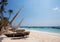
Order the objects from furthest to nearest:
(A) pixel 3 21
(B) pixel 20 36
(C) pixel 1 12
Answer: (B) pixel 20 36 → (C) pixel 1 12 → (A) pixel 3 21

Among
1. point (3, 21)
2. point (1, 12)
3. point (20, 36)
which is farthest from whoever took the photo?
point (20, 36)

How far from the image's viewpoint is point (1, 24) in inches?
202

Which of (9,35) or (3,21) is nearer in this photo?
(3,21)

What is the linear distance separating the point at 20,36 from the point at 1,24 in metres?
13.6

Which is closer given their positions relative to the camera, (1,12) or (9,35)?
(1,12)

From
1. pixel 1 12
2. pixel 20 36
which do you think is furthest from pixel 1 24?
pixel 20 36

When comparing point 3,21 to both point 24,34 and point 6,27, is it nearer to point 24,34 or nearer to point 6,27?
point 6,27

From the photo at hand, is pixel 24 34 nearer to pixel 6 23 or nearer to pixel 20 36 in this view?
pixel 20 36

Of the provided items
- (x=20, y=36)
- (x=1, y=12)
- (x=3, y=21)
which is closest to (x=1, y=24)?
(x=3, y=21)

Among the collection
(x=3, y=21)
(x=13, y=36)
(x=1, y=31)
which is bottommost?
(x=13, y=36)

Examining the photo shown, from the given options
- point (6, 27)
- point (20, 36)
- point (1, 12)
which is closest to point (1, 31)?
point (6, 27)

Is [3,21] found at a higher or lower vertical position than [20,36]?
higher

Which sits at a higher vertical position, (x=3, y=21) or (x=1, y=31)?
(x=3, y=21)

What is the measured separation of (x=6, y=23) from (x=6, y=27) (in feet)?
0.71
